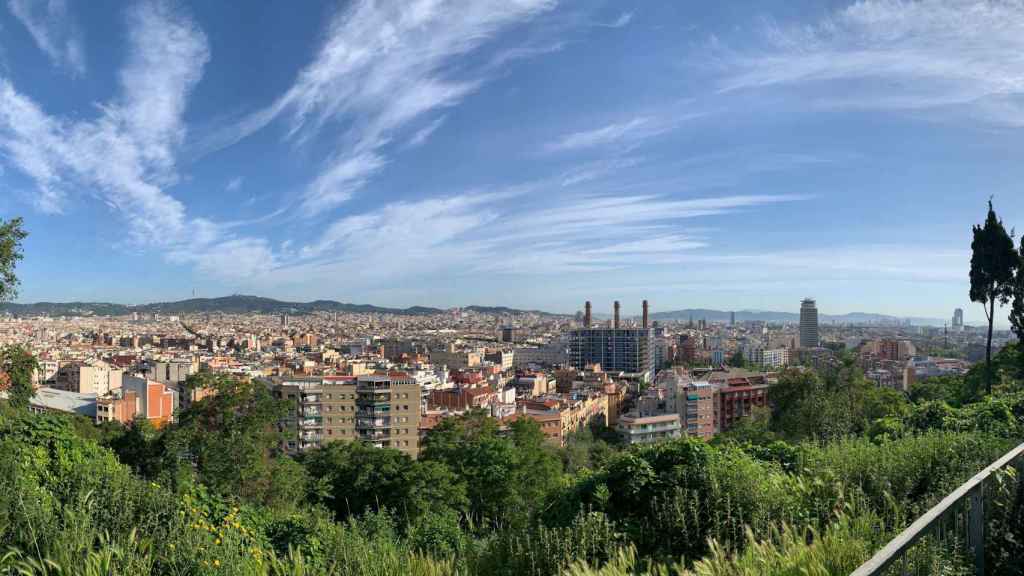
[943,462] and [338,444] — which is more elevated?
[943,462]

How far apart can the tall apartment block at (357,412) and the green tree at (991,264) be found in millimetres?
23430

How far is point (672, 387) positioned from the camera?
37.4 metres

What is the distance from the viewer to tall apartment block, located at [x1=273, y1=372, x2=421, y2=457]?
30.0 meters

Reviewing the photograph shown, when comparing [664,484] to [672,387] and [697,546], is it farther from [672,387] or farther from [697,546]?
[672,387]

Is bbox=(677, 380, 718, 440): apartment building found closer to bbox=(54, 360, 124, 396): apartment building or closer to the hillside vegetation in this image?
the hillside vegetation

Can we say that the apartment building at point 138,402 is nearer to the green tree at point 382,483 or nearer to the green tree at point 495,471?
the green tree at point 382,483

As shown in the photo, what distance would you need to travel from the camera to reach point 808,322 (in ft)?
361

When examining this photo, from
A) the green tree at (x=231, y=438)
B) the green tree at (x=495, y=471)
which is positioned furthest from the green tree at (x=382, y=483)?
the green tree at (x=231, y=438)

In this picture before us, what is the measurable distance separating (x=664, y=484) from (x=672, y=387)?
35.0m

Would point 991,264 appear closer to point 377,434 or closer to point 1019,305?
point 1019,305

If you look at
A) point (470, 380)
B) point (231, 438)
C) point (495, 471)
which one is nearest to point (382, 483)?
point (495, 471)

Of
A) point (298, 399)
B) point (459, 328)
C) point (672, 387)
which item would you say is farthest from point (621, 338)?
point (459, 328)

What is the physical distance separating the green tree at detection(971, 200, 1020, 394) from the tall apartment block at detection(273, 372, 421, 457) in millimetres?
23430

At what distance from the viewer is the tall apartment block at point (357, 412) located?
98.3ft
